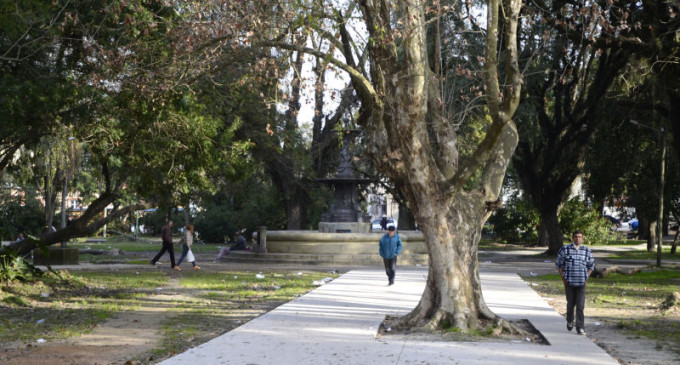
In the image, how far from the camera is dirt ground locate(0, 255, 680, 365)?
884 cm

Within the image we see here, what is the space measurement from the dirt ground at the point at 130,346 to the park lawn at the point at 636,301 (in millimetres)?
382

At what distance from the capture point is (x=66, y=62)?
57.0ft

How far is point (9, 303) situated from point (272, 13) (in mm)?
7074

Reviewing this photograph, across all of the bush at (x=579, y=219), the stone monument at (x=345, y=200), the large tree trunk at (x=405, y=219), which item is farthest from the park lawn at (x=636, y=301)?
the large tree trunk at (x=405, y=219)

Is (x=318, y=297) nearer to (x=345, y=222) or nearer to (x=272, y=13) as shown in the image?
(x=272, y=13)

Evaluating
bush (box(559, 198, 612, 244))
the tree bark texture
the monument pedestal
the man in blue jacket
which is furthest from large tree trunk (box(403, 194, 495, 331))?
bush (box(559, 198, 612, 244))

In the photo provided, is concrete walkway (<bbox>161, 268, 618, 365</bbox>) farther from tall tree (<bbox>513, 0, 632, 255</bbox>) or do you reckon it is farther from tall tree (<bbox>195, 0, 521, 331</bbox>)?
tall tree (<bbox>513, 0, 632, 255</bbox>)

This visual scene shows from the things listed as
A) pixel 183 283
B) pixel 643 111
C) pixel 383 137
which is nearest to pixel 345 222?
pixel 643 111

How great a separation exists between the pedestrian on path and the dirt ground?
36 cm

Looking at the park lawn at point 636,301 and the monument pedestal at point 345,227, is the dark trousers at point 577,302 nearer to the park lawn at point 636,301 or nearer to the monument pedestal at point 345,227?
the park lawn at point 636,301

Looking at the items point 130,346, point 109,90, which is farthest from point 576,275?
point 109,90

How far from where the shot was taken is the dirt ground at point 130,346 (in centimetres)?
884

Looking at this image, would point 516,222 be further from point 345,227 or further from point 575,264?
point 575,264

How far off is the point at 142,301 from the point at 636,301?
9.83 meters
